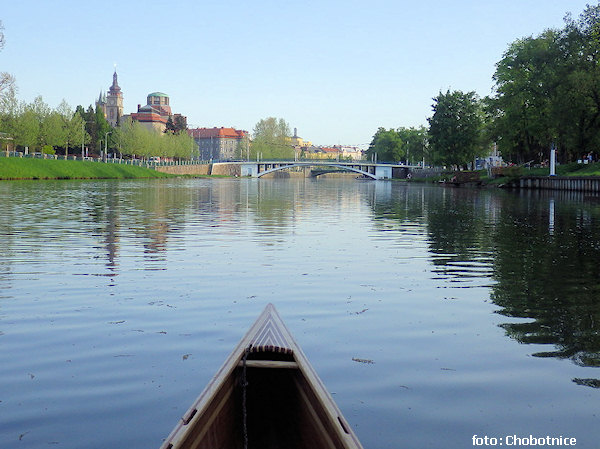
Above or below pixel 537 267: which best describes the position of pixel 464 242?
above

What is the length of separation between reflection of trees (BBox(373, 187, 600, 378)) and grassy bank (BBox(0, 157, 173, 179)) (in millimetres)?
52329

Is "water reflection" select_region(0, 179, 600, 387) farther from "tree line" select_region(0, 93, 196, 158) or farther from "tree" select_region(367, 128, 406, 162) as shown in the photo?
"tree" select_region(367, 128, 406, 162)

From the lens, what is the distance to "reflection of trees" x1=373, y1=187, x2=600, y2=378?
26.6ft

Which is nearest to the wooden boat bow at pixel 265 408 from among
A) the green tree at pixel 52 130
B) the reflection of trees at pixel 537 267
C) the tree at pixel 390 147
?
the reflection of trees at pixel 537 267

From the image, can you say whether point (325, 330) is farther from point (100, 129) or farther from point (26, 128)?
point (100, 129)

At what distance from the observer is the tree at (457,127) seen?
86875mm

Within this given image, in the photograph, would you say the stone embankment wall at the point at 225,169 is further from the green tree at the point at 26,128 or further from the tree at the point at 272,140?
the green tree at the point at 26,128

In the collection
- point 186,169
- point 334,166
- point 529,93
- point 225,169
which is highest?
point 529,93

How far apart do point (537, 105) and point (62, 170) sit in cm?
5518

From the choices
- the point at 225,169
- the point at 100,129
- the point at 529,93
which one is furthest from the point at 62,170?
the point at 225,169

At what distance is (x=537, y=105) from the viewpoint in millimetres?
65125

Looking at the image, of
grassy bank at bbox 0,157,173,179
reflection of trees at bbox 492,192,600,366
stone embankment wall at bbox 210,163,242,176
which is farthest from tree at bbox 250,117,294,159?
reflection of trees at bbox 492,192,600,366

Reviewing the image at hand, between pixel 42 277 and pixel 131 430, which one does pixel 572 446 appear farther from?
pixel 42 277

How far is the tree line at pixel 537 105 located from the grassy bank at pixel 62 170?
150 feet
